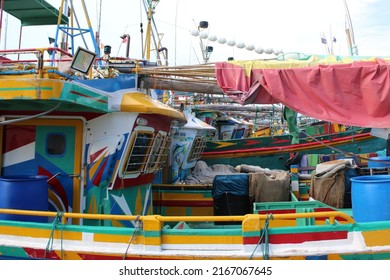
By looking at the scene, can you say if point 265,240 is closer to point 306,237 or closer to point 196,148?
point 306,237

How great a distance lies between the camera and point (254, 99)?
468cm

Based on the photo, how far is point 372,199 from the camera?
158 inches

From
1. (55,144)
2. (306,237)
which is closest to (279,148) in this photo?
(55,144)

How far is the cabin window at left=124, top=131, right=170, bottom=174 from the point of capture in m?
5.30

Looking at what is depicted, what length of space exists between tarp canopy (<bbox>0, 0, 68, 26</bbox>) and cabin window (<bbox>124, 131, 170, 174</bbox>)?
526 centimetres

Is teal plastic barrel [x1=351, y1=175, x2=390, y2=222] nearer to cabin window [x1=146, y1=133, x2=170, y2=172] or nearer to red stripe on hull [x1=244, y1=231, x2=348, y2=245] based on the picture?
red stripe on hull [x1=244, y1=231, x2=348, y2=245]

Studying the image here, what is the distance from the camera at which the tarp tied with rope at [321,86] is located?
409 cm

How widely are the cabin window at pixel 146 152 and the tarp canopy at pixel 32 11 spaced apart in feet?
17.3

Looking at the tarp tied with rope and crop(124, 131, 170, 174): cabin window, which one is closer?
the tarp tied with rope

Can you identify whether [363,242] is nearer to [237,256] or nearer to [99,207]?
[237,256]

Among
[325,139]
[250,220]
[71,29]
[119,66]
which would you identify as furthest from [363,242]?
[325,139]

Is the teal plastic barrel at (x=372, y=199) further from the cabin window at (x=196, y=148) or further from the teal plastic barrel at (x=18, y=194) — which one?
the cabin window at (x=196, y=148)

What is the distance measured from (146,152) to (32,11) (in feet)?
19.2

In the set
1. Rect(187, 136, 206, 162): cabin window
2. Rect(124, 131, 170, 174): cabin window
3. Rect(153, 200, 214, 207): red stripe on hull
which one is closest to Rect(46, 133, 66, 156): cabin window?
Rect(124, 131, 170, 174): cabin window
